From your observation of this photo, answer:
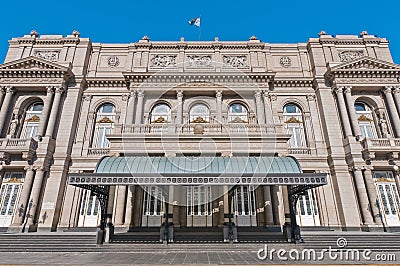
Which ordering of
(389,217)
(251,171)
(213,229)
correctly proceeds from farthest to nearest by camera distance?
1. (389,217)
2. (213,229)
3. (251,171)

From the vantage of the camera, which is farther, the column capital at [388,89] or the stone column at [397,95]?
the column capital at [388,89]

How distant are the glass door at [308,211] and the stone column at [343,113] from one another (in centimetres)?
585

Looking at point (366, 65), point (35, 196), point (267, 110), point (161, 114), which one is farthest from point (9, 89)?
point (366, 65)

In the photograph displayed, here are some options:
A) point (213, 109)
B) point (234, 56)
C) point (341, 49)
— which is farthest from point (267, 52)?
point (213, 109)

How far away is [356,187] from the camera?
19.1 meters

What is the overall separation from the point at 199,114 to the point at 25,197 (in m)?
15.1

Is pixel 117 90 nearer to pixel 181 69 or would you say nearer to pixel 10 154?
pixel 181 69

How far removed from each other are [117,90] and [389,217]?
82.0ft

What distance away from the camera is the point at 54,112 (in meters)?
21.2

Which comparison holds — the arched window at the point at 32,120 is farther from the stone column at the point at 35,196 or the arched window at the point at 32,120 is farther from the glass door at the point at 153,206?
the glass door at the point at 153,206

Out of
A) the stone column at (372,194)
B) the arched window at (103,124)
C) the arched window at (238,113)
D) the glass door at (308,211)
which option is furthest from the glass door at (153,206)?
the stone column at (372,194)

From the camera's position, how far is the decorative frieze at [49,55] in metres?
23.9

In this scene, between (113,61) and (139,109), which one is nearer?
(139,109)

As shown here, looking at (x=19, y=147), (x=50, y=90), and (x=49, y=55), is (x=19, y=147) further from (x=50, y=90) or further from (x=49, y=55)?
(x=49, y=55)
